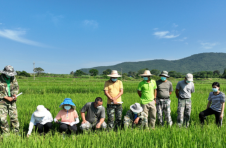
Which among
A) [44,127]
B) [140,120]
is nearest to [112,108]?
[140,120]

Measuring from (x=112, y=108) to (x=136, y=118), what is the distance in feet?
2.34

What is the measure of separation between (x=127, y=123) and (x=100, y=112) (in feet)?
2.55

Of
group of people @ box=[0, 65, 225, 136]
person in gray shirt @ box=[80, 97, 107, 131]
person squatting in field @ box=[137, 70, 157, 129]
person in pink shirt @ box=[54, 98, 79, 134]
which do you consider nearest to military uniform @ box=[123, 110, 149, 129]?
group of people @ box=[0, 65, 225, 136]

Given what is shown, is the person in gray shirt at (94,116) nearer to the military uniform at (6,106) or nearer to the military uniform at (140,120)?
the military uniform at (140,120)

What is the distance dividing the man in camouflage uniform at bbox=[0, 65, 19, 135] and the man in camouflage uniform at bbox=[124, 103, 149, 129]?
9.37 feet

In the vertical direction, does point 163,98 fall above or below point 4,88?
below

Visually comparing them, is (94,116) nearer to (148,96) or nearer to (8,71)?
(148,96)

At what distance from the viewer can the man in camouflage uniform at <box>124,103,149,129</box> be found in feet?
13.1

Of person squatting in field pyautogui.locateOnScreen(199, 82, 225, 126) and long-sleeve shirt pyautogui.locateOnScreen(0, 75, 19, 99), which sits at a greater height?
long-sleeve shirt pyautogui.locateOnScreen(0, 75, 19, 99)

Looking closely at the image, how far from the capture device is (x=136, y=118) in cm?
401

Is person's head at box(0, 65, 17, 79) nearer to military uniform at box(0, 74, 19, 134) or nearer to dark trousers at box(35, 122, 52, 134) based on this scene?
military uniform at box(0, 74, 19, 134)

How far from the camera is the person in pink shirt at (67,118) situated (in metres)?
3.67

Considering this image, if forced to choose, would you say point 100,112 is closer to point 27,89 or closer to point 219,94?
point 219,94

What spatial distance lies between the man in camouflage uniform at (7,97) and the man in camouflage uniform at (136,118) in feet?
→ 9.37
